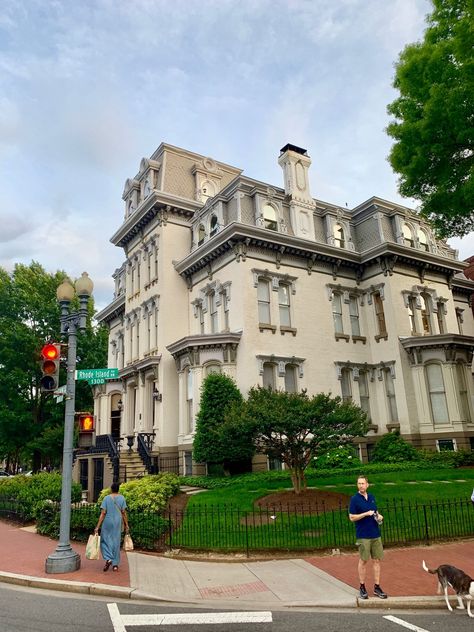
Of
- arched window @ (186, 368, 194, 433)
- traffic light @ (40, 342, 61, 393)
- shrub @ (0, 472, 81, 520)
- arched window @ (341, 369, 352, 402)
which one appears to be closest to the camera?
traffic light @ (40, 342, 61, 393)

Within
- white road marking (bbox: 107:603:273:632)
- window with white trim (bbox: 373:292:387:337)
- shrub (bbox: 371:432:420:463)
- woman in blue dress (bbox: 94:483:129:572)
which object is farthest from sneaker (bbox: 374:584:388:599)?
window with white trim (bbox: 373:292:387:337)

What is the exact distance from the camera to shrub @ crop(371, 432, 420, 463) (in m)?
23.6

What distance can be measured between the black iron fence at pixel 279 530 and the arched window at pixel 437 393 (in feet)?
44.0

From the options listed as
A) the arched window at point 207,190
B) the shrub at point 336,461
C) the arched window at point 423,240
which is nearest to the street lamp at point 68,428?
the shrub at point 336,461

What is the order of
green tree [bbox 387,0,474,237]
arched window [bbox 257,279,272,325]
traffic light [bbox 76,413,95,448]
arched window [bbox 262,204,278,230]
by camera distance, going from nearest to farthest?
1. traffic light [bbox 76,413,95,448]
2. green tree [bbox 387,0,474,237]
3. arched window [bbox 257,279,272,325]
4. arched window [bbox 262,204,278,230]

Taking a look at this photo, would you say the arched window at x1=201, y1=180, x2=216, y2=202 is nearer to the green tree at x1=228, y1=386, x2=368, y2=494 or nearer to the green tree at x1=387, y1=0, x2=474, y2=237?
the green tree at x1=387, y1=0, x2=474, y2=237

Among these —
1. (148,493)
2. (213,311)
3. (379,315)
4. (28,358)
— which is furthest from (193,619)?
(28,358)

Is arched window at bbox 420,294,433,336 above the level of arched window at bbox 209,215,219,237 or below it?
below

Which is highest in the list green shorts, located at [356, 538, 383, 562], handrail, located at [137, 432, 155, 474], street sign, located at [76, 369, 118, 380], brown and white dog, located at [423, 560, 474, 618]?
street sign, located at [76, 369, 118, 380]

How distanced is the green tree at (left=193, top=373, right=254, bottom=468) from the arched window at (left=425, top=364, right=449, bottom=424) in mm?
10910

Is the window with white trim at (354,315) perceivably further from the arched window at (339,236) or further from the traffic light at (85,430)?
the traffic light at (85,430)

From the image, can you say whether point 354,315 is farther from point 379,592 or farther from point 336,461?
point 379,592

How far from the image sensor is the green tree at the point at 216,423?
19.5 m

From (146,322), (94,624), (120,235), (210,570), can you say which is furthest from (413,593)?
(120,235)
